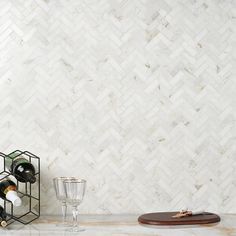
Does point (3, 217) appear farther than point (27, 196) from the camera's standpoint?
No

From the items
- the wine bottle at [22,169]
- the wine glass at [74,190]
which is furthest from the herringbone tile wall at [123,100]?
the wine glass at [74,190]

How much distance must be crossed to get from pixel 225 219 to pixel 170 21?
92 centimetres

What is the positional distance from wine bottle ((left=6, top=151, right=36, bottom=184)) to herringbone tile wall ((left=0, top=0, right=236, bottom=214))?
0.17m

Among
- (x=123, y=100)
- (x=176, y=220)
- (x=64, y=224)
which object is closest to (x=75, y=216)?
(x=64, y=224)

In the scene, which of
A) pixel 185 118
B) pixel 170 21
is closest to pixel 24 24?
pixel 170 21

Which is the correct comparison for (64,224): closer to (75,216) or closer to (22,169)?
(75,216)

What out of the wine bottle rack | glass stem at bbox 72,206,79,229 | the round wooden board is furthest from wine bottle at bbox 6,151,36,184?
the round wooden board

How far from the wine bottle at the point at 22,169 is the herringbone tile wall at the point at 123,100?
173mm

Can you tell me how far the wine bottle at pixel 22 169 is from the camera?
194 centimetres

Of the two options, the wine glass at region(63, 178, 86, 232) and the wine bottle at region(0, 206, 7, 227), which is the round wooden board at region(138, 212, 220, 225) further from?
the wine bottle at region(0, 206, 7, 227)

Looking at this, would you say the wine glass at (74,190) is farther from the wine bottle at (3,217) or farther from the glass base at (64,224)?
the wine bottle at (3,217)

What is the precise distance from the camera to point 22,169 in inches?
76.9

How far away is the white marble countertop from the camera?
175 centimetres

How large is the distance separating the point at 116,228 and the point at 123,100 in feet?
2.01
